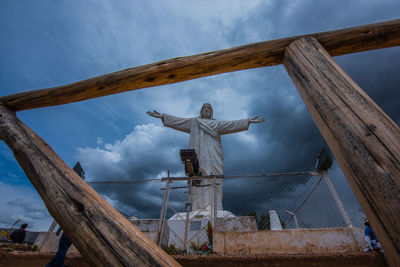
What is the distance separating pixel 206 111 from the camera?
8.80 m

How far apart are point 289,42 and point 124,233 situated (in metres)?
1.31

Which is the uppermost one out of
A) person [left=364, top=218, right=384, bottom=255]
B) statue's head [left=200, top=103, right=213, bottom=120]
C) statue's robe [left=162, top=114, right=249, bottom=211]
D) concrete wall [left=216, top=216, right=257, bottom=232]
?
statue's head [left=200, top=103, right=213, bottom=120]

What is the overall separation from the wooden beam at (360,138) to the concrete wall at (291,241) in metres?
2.98

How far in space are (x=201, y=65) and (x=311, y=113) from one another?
2.41ft

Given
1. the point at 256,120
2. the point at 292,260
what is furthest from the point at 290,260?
the point at 256,120

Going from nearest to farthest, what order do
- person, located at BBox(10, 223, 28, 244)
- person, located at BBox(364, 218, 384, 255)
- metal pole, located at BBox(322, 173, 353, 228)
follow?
person, located at BBox(364, 218, 384, 255)
metal pole, located at BBox(322, 173, 353, 228)
person, located at BBox(10, 223, 28, 244)

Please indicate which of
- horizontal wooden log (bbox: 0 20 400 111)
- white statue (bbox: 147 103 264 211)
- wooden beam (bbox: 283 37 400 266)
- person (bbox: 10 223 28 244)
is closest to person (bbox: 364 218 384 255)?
horizontal wooden log (bbox: 0 20 400 111)

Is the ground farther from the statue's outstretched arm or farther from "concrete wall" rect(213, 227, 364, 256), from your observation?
the statue's outstretched arm

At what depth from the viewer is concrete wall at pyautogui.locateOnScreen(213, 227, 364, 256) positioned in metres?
3.08

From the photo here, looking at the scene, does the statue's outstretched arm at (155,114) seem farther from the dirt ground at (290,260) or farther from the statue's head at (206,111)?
the dirt ground at (290,260)

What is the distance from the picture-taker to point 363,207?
24.5 inches

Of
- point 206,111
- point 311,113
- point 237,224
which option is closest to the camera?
point 311,113

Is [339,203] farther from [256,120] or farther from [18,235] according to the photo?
[18,235]

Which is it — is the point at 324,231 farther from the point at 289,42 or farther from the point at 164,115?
the point at 164,115
